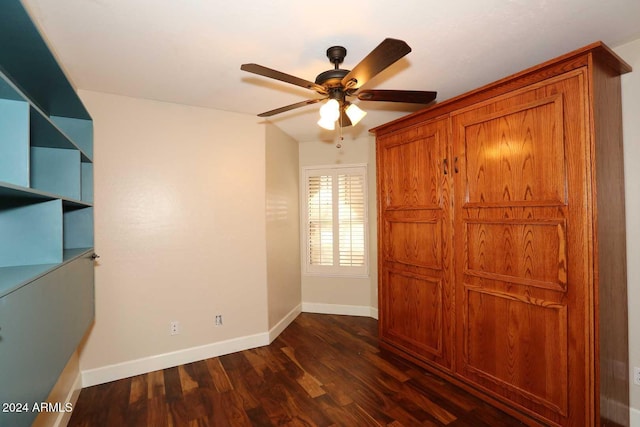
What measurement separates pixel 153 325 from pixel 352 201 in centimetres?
267

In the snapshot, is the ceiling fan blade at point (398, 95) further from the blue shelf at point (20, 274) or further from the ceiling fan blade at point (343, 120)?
the blue shelf at point (20, 274)

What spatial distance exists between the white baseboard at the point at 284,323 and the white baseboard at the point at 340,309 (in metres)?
0.14

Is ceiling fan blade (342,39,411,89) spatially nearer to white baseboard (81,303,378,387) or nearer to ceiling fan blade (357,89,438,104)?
ceiling fan blade (357,89,438,104)

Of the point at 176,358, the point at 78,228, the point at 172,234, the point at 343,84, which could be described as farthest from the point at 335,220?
the point at 78,228

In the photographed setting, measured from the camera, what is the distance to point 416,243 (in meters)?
2.67

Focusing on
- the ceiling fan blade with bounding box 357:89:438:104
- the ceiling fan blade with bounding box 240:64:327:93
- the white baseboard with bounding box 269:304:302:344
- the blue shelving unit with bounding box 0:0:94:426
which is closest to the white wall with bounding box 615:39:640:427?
the ceiling fan blade with bounding box 357:89:438:104

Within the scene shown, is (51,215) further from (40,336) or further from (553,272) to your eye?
(553,272)

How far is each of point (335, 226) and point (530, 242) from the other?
2.48 m

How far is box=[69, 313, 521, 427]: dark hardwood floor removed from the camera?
6.58 feet

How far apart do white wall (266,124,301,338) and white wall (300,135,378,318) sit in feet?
0.61

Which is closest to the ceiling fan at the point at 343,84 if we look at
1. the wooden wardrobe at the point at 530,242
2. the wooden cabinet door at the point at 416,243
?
the wooden wardrobe at the point at 530,242

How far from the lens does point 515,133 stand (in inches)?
76.8

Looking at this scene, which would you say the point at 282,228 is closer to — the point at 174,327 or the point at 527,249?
the point at 174,327

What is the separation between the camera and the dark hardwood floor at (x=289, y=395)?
201cm
